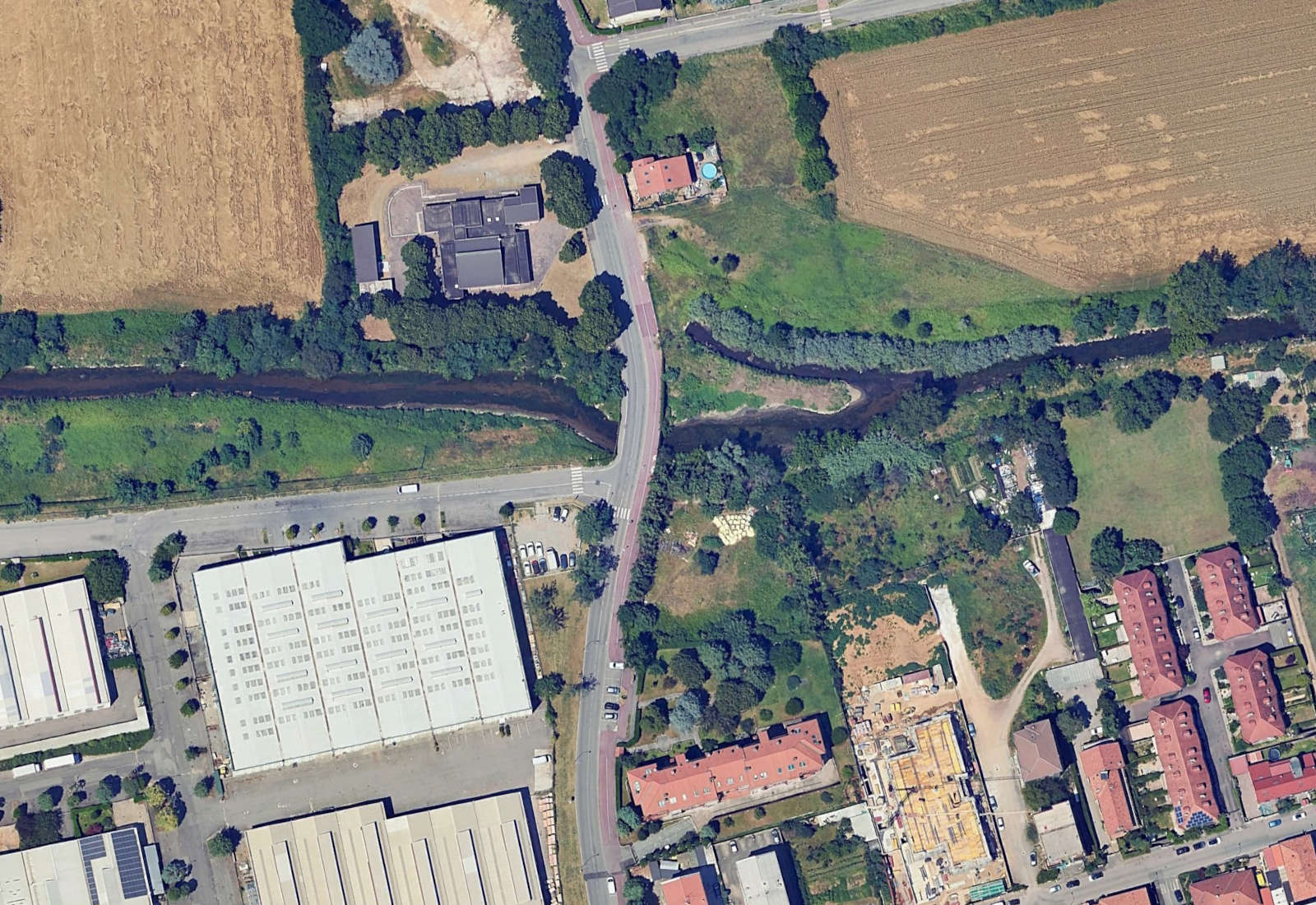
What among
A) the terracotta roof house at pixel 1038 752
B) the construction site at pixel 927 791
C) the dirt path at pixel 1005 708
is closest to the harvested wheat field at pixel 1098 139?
the dirt path at pixel 1005 708

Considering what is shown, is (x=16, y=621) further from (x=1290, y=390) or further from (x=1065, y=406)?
(x=1290, y=390)

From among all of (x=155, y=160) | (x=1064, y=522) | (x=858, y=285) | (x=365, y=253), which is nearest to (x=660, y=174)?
(x=858, y=285)

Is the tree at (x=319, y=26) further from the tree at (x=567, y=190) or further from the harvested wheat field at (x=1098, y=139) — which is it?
the harvested wheat field at (x=1098, y=139)

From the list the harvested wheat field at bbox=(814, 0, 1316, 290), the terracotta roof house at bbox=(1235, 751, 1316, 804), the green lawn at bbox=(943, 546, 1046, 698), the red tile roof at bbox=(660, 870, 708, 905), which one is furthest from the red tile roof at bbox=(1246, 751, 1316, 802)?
the red tile roof at bbox=(660, 870, 708, 905)

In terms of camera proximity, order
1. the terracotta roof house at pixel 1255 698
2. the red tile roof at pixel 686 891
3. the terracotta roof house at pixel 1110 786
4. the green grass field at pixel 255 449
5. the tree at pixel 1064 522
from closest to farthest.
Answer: the red tile roof at pixel 686 891
the terracotta roof house at pixel 1110 786
the terracotta roof house at pixel 1255 698
the tree at pixel 1064 522
the green grass field at pixel 255 449

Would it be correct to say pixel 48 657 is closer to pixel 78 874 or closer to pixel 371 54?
pixel 78 874

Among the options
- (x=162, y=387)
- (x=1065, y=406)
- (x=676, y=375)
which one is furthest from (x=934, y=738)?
(x=162, y=387)
